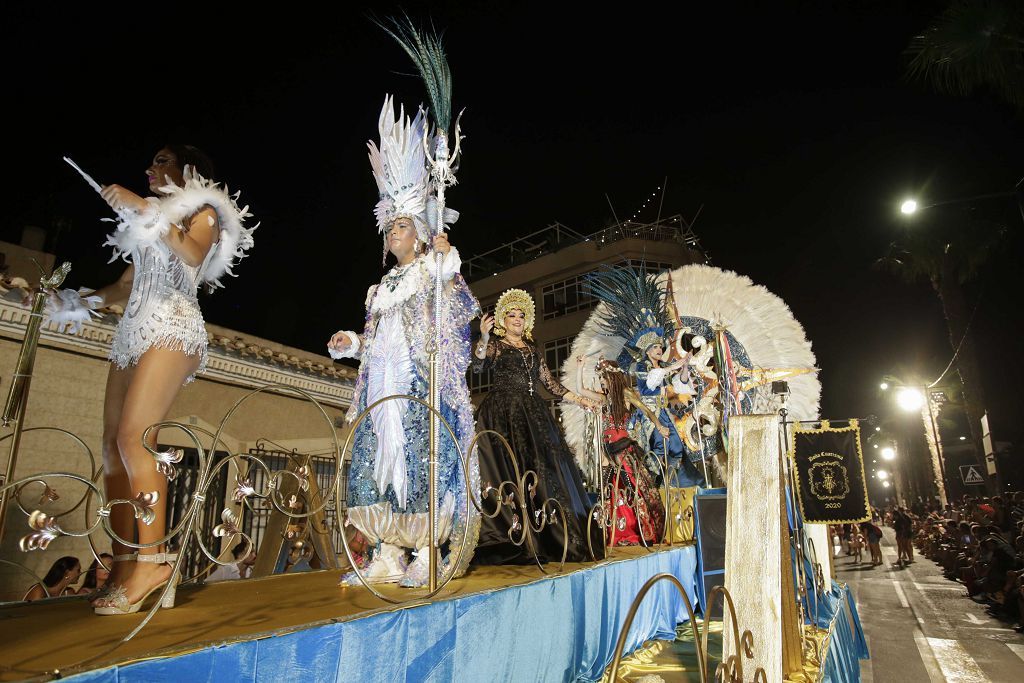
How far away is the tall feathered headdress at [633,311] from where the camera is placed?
690 centimetres

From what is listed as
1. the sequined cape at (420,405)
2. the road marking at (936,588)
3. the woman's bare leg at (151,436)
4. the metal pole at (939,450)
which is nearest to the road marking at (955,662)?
the road marking at (936,588)

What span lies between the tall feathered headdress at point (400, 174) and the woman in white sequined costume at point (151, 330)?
1.04 m

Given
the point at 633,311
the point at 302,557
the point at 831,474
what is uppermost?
the point at 633,311

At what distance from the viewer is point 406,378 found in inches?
123

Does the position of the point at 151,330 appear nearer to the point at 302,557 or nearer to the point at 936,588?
the point at 302,557

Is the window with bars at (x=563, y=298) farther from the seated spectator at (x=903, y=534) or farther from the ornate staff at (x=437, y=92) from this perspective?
the ornate staff at (x=437, y=92)

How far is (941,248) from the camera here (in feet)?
59.2

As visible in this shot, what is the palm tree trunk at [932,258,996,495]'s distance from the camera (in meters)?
17.3

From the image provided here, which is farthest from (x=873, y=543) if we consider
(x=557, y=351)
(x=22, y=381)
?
(x=22, y=381)

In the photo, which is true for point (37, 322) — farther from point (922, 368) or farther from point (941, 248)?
point (922, 368)

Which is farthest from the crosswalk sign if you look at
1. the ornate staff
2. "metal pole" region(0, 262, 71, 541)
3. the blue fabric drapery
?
"metal pole" region(0, 262, 71, 541)

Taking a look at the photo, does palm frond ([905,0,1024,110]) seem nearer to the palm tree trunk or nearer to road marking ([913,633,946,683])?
road marking ([913,633,946,683])

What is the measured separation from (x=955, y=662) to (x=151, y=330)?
31.2 feet

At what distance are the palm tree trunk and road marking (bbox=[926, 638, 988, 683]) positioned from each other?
36.1 feet
